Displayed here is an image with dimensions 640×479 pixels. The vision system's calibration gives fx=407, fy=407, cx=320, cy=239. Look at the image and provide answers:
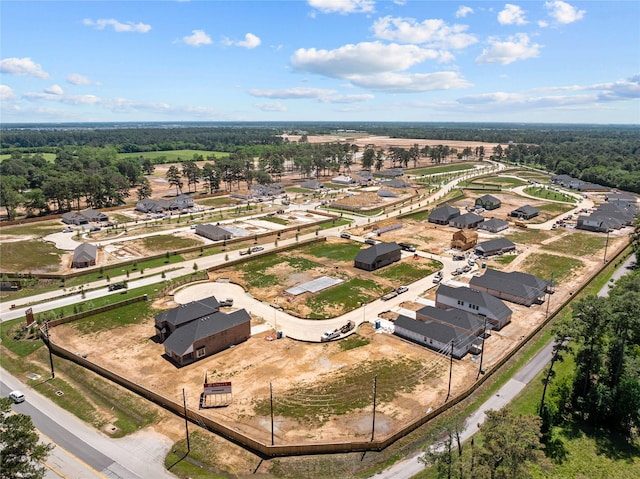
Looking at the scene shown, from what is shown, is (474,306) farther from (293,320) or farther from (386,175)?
(386,175)

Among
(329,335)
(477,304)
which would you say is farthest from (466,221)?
(329,335)

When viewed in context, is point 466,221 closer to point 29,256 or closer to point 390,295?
point 390,295

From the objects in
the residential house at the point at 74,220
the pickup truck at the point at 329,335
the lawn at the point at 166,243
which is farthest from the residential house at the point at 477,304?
the residential house at the point at 74,220

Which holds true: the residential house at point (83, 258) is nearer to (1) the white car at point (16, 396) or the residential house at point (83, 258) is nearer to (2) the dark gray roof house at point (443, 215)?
(1) the white car at point (16, 396)

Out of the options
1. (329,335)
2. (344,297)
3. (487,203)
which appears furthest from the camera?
(487,203)

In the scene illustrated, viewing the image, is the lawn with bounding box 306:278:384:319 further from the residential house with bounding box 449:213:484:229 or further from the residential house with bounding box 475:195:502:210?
the residential house with bounding box 475:195:502:210

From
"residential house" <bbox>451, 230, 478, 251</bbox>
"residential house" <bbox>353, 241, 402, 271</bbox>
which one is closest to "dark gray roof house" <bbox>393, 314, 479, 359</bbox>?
"residential house" <bbox>353, 241, 402, 271</bbox>
